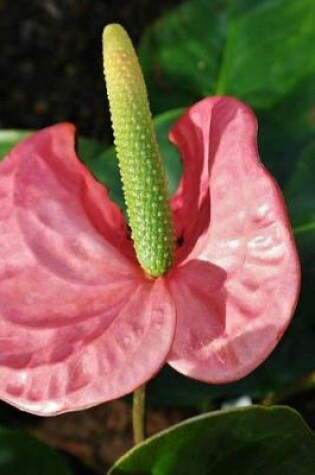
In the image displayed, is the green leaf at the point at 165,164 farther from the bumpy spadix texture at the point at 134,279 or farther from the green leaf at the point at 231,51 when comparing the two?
the bumpy spadix texture at the point at 134,279

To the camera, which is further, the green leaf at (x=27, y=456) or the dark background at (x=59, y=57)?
the dark background at (x=59, y=57)

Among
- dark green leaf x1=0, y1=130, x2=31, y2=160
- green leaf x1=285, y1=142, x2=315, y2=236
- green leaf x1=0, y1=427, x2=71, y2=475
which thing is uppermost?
dark green leaf x1=0, y1=130, x2=31, y2=160

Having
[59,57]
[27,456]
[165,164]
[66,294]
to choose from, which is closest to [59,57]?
[59,57]

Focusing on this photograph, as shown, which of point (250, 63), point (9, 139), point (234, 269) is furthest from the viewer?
point (250, 63)

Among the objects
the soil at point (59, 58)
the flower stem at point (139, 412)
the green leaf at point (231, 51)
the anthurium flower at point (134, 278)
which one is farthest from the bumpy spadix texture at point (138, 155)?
the soil at point (59, 58)

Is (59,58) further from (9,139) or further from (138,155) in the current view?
(138,155)

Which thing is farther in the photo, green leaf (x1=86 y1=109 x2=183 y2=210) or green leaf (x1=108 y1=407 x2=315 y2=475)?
green leaf (x1=86 y1=109 x2=183 y2=210)

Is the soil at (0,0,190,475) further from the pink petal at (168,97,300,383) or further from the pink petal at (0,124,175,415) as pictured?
the pink petal at (168,97,300,383)

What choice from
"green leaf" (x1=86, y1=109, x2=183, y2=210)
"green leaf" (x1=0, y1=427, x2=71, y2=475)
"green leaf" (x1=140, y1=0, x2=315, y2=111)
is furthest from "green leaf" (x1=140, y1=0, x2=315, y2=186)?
"green leaf" (x1=0, y1=427, x2=71, y2=475)
